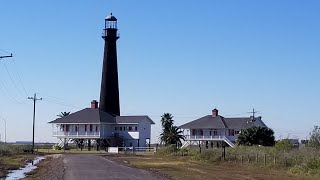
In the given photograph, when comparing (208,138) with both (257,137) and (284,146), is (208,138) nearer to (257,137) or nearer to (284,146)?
(257,137)

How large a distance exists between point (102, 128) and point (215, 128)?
66.2 ft

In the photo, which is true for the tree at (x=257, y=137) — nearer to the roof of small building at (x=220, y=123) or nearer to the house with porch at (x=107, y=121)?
the roof of small building at (x=220, y=123)

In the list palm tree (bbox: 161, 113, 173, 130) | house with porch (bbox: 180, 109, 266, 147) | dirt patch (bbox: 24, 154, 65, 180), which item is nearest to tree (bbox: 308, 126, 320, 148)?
dirt patch (bbox: 24, 154, 65, 180)

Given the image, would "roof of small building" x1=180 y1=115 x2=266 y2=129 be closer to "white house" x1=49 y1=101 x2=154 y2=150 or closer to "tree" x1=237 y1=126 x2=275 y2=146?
"white house" x1=49 y1=101 x2=154 y2=150

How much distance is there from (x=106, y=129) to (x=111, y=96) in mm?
6078

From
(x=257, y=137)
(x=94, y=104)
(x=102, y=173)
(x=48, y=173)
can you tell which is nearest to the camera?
(x=102, y=173)

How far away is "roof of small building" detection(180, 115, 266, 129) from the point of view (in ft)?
347

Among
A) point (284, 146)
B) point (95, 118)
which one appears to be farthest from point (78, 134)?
point (284, 146)

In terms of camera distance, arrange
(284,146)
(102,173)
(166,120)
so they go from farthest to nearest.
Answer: (166,120) → (284,146) → (102,173)

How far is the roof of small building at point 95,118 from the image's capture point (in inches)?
4240

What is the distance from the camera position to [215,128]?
350ft

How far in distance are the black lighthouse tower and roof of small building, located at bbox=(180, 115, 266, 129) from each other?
14.6 m

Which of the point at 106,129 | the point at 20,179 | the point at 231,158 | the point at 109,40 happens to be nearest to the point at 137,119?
the point at 106,129

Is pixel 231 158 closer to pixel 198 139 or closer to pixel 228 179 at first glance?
pixel 228 179
